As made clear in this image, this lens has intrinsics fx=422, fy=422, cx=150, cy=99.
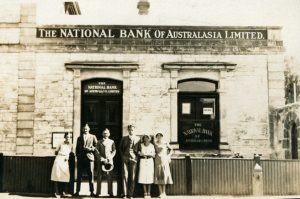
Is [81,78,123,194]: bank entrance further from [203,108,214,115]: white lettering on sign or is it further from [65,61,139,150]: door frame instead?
[203,108,214,115]: white lettering on sign

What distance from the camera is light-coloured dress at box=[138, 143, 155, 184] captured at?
979 centimetres

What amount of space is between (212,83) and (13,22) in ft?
21.8

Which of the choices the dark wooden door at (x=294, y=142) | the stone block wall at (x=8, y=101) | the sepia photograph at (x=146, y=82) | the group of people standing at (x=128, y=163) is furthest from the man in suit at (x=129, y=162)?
the dark wooden door at (x=294, y=142)

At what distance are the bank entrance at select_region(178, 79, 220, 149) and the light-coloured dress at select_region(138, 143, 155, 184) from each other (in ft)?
11.5

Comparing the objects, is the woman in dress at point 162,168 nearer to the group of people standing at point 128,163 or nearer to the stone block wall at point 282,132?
the group of people standing at point 128,163

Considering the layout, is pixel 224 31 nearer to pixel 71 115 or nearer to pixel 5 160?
pixel 71 115

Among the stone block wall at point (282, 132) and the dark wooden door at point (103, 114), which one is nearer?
the stone block wall at point (282, 132)

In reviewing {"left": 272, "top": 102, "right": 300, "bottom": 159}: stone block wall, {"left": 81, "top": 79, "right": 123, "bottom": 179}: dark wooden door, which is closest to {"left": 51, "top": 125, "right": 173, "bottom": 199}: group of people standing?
{"left": 81, "top": 79, "right": 123, "bottom": 179}: dark wooden door

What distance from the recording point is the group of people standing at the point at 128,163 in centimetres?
983

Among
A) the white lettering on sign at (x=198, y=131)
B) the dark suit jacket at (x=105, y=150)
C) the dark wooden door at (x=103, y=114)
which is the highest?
the dark wooden door at (x=103, y=114)

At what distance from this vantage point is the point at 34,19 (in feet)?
44.0

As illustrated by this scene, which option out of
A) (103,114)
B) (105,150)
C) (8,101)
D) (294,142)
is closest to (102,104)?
(103,114)

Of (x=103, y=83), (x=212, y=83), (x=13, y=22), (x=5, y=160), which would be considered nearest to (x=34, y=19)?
(x=13, y=22)

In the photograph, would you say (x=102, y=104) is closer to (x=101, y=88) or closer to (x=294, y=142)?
(x=101, y=88)
